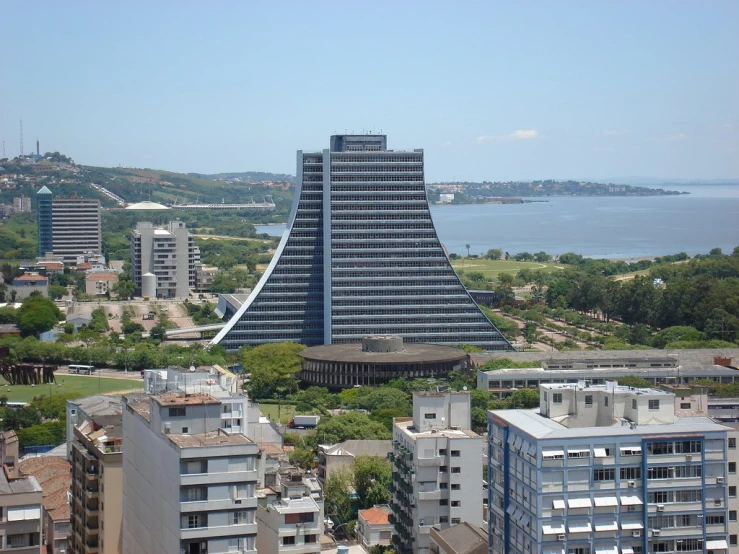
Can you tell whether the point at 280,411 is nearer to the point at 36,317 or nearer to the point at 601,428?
the point at 36,317

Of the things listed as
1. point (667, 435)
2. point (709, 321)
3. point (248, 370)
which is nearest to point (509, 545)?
point (667, 435)

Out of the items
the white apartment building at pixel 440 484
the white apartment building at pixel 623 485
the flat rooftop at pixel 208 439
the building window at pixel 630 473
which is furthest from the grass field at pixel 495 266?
the flat rooftop at pixel 208 439

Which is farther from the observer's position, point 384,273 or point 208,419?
point 384,273

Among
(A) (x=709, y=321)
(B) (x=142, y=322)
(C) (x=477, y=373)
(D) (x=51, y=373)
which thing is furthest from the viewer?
(B) (x=142, y=322)

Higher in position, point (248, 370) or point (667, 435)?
point (667, 435)

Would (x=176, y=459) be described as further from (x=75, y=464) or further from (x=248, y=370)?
(x=248, y=370)

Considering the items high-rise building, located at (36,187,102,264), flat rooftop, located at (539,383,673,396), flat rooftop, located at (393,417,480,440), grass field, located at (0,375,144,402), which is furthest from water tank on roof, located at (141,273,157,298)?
flat rooftop, located at (539,383,673,396)

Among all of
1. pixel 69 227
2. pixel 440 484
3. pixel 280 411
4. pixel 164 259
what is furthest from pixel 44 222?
pixel 440 484

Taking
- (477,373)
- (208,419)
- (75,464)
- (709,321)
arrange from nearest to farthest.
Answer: (208,419), (75,464), (477,373), (709,321)

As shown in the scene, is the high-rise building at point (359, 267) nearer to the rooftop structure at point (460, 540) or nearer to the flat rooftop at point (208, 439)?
the rooftop structure at point (460, 540)
